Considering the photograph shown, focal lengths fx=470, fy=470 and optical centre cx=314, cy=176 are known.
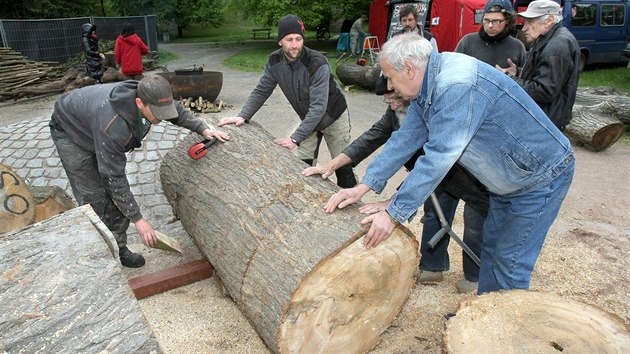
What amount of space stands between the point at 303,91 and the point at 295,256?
1956mm

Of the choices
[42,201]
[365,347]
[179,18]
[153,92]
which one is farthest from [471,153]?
[179,18]

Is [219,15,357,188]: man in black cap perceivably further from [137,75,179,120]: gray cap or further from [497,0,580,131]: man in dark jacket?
[497,0,580,131]: man in dark jacket

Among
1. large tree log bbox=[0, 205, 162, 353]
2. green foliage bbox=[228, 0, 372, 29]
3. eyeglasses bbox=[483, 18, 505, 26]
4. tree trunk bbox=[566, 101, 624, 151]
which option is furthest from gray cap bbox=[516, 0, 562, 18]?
green foliage bbox=[228, 0, 372, 29]

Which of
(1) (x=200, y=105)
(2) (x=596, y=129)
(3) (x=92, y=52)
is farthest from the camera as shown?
(3) (x=92, y=52)

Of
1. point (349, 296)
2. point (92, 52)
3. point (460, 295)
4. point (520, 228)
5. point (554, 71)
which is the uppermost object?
point (92, 52)

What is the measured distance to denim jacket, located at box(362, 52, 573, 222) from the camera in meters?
2.06

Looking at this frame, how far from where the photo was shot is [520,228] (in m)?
2.46

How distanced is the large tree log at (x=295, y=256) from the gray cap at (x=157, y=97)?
1.61ft

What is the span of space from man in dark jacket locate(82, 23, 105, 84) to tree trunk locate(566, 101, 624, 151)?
383 inches

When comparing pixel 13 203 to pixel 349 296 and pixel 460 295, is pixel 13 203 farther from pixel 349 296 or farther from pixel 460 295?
pixel 460 295

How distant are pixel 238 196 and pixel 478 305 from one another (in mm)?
1487

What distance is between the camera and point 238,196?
286cm

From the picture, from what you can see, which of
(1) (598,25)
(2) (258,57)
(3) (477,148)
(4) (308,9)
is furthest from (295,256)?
(4) (308,9)

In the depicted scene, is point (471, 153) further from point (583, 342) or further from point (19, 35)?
point (19, 35)
